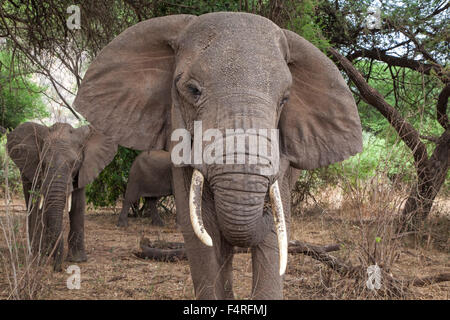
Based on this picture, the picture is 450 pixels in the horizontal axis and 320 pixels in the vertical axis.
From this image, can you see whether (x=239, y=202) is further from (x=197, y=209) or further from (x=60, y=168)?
(x=60, y=168)

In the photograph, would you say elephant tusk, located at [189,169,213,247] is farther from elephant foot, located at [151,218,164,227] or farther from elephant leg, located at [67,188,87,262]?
elephant foot, located at [151,218,164,227]

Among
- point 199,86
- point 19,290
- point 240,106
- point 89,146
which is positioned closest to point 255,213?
point 240,106

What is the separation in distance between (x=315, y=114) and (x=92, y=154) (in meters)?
3.46

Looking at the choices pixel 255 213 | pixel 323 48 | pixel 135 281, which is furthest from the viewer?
pixel 323 48

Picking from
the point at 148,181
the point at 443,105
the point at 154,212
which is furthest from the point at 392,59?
A: the point at 154,212

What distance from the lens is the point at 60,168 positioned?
5547mm

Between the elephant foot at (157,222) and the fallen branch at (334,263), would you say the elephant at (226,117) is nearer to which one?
the fallen branch at (334,263)

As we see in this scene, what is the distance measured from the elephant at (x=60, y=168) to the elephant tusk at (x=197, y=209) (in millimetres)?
2858

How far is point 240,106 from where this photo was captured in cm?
276

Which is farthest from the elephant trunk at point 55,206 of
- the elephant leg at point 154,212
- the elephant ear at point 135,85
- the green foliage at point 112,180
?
the green foliage at point 112,180

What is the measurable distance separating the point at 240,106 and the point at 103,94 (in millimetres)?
1286

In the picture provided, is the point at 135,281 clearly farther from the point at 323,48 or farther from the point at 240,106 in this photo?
the point at 323,48

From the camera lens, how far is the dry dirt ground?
4512 mm

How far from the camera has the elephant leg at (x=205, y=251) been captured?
3191 millimetres
